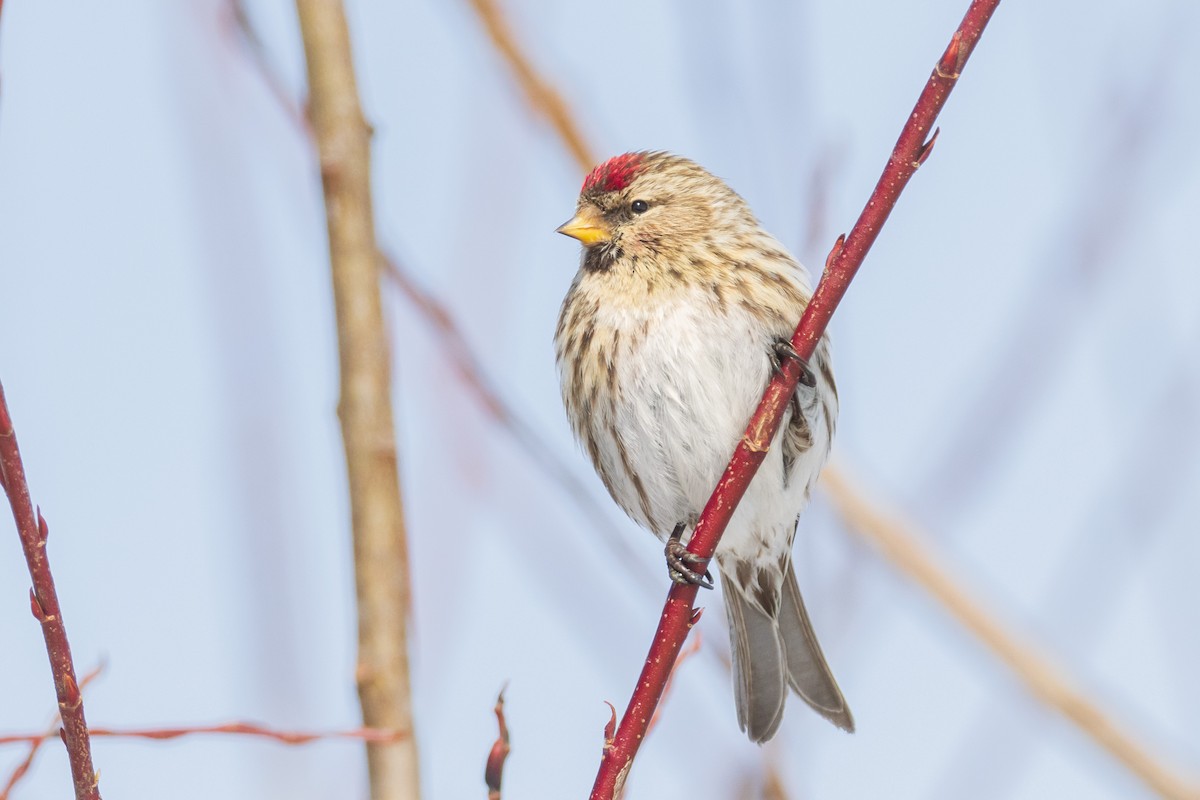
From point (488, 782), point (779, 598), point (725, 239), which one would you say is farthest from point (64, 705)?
point (779, 598)

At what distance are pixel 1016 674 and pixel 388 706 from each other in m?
1.44

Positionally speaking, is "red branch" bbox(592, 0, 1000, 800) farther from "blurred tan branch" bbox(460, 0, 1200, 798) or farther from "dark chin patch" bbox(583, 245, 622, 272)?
"dark chin patch" bbox(583, 245, 622, 272)

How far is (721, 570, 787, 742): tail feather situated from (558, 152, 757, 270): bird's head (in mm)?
1025

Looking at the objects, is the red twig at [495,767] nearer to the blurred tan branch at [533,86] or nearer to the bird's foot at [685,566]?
the bird's foot at [685,566]

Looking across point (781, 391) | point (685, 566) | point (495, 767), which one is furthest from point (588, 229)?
point (495, 767)

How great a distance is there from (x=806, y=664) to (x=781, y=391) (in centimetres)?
163

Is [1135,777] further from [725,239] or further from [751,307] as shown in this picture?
[725,239]

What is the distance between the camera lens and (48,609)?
4.67ft

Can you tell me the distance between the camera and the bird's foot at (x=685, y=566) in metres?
2.33

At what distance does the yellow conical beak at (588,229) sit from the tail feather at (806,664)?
1.13 metres

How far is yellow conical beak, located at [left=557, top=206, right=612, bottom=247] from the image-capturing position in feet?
12.1

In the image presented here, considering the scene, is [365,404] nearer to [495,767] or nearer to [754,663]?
[495,767]

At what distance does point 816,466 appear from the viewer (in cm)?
352

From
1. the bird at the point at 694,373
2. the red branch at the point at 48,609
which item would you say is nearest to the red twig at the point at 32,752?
the red branch at the point at 48,609
